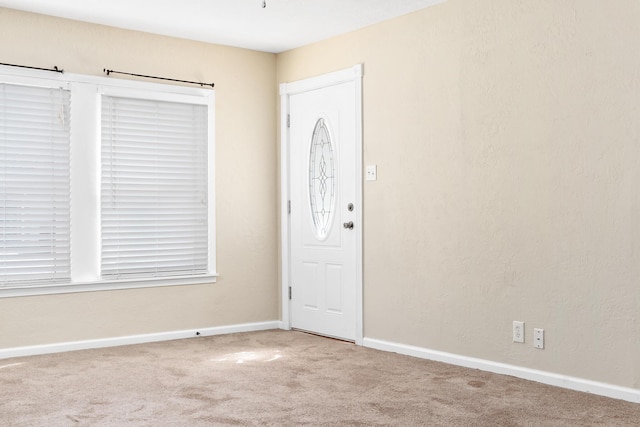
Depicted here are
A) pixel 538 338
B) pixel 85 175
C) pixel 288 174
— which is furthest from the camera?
pixel 288 174

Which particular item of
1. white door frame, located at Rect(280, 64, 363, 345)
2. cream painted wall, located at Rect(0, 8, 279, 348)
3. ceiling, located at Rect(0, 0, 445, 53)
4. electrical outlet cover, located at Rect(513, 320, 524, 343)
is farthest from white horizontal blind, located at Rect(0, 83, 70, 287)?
electrical outlet cover, located at Rect(513, 320, 524, 343)

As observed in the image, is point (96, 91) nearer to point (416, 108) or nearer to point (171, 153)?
point (171, 153)

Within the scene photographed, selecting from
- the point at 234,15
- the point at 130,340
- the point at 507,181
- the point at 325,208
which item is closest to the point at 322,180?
the point at 325,208

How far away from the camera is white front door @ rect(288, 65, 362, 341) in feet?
18.0

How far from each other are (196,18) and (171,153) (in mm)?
1110

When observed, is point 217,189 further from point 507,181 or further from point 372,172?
point 507,181

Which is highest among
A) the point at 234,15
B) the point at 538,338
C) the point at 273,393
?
the point at 234,15

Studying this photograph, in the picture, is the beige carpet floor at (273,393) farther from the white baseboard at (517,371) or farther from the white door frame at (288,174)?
the white door frame at (288,174)

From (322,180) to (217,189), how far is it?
90 centimetres

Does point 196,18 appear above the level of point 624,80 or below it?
above

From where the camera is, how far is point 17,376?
14.3ft

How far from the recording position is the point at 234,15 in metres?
5.06

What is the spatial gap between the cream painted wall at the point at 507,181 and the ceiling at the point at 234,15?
0.21m

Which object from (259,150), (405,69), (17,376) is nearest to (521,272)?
(405,69)
